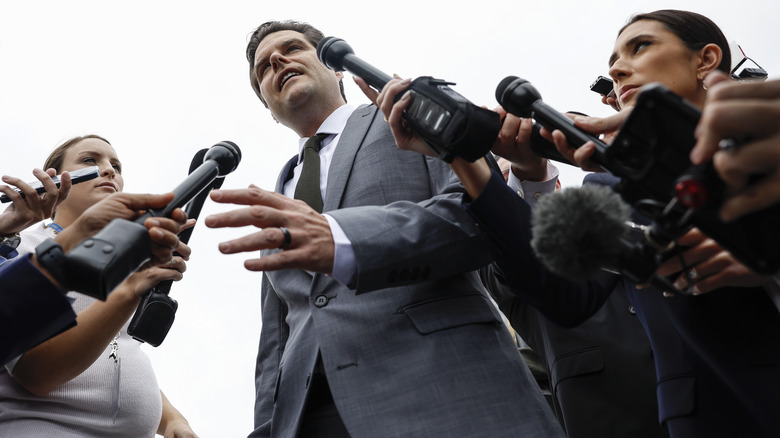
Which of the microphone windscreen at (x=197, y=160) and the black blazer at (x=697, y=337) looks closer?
the black blazer at (x=697, y=337)

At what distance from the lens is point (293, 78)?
2.92 metres

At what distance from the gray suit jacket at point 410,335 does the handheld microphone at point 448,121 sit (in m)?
0.25

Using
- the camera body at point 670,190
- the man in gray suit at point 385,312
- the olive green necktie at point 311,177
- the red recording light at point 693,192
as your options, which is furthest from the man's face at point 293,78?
the red recording light at point 693,192

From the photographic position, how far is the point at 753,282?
150 centimetres

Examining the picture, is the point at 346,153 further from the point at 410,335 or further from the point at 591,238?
the point at 591,238

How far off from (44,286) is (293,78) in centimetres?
157

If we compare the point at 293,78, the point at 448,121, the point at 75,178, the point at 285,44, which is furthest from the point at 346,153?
the point at 75,178

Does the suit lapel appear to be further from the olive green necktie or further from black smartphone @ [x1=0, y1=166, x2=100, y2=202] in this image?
black smartphone @ [x1=0, y1=166, x2=100, y2=202]

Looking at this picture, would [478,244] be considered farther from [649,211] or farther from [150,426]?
[150,426]

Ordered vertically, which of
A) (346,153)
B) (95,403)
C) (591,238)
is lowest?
(95,403)

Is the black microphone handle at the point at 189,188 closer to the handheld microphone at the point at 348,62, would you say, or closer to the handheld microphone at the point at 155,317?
the handheld microphone at the point at 155,317

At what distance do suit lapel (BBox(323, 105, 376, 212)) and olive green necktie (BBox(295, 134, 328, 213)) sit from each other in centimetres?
9

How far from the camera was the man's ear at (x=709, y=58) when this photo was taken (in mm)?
2348

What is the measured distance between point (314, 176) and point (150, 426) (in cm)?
105
